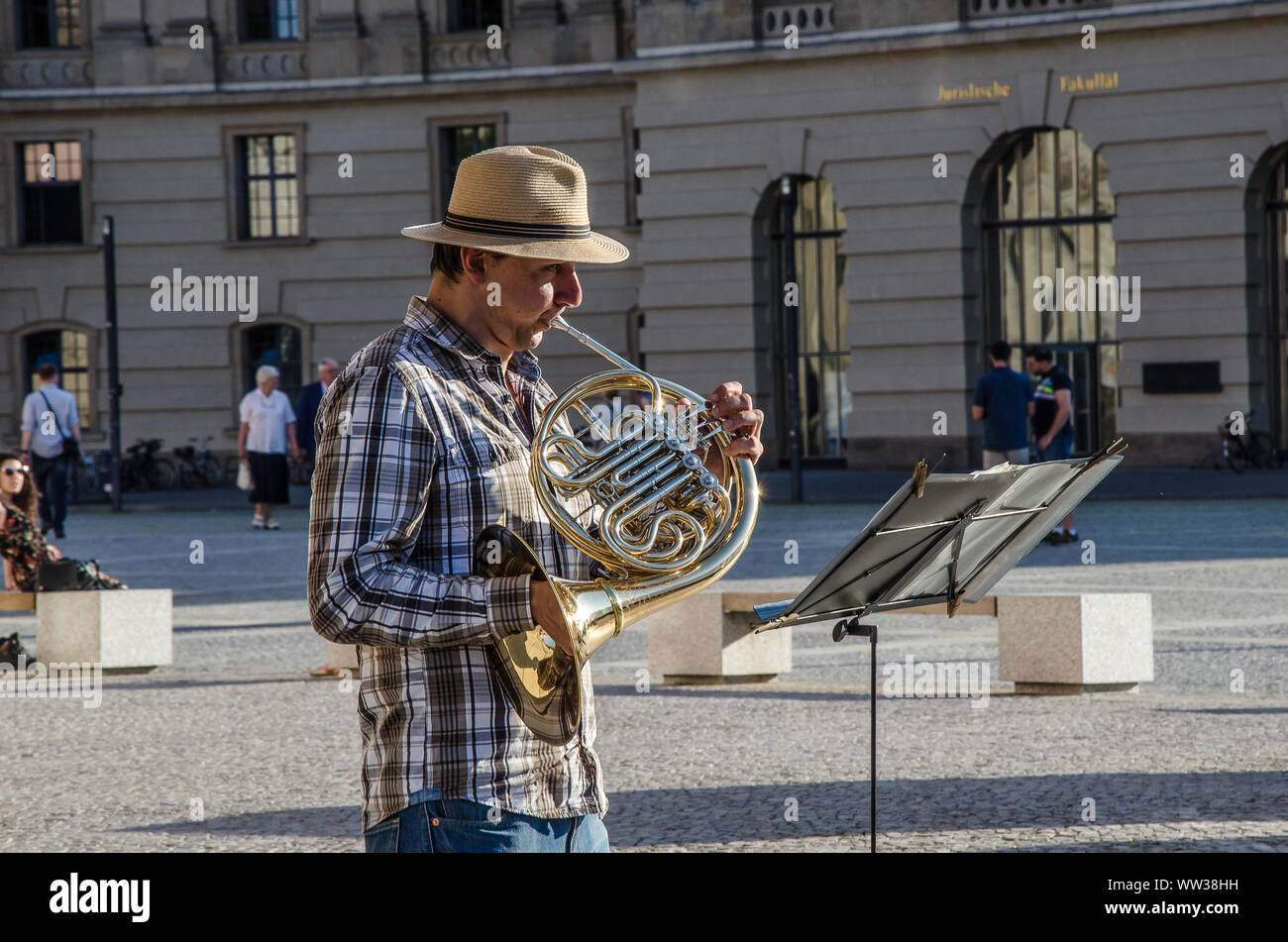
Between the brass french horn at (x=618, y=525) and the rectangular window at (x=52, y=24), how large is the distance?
3457 centimetres

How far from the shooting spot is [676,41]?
30.9 meters

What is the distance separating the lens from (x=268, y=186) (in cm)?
3506

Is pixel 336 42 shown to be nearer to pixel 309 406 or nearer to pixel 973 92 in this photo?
pixel 973 92

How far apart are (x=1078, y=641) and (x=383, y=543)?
7.15 m

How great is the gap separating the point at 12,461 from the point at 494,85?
2154cm

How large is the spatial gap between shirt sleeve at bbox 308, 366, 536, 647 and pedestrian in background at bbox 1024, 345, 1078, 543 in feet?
52.4

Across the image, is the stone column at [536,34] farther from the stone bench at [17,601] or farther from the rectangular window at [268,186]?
the stone bench at [17,601]

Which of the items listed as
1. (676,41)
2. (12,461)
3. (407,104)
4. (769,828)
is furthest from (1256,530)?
(407,104)

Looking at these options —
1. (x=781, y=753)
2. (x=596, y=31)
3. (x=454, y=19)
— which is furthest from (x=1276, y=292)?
(x=781, y=753)

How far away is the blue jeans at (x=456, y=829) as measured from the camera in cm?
301

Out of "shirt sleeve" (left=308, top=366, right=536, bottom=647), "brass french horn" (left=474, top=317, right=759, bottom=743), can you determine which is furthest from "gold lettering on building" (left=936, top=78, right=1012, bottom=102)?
"shirt sleeve" (left=308, top=366, right=536, bottom=647)

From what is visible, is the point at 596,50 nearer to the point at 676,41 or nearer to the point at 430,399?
the point at 676,41

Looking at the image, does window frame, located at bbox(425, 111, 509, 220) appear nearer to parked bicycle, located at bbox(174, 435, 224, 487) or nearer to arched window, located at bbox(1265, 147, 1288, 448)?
parked bicycle, located at bbox(174, 435, 224, 487)

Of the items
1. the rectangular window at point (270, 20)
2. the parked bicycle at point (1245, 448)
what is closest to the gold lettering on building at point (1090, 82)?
the parked bicycle at point (1245, 448)
